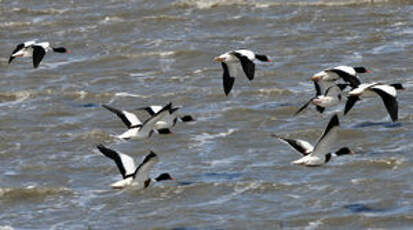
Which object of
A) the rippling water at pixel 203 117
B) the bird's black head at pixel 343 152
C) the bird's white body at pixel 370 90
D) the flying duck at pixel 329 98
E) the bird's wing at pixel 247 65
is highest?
the bird's wing at pixel 247 65

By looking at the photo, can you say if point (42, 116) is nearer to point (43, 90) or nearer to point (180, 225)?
point (43, 90)

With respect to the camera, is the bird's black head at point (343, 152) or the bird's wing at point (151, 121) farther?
the bird's wing at point (151, 121)

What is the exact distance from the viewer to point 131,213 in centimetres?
1653

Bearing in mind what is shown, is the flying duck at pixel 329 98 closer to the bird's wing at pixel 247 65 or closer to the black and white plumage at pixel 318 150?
the bird's wing at pixel 247 65

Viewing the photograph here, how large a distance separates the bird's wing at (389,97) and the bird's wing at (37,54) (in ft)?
24.4

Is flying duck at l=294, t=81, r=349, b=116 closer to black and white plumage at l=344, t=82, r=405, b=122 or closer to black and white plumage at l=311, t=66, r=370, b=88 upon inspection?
black and white plumage at l=311, t=66, r=370, b=88

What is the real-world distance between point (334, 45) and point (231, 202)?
10579mm

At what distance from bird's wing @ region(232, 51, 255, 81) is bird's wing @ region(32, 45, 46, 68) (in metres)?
4.27

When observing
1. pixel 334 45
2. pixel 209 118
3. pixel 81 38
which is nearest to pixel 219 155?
pixel 209 118

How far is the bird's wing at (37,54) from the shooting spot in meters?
22.8

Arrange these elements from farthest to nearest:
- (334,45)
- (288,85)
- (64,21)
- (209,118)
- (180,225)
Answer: (64,21) < (334,45) < (288,85) < (209,118) < (180,225)

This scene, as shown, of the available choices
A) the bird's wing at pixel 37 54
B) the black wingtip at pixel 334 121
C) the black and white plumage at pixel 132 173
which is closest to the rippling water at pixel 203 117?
the black and white plumage at pixel 132 173

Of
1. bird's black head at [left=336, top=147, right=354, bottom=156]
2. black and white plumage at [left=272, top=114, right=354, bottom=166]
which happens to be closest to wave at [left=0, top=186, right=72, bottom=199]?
black and white plumage at [left=272, top=114, right=354, bottom=166]

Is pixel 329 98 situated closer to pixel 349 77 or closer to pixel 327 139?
pixel 349 77
